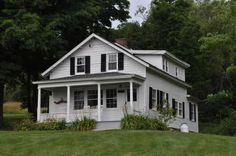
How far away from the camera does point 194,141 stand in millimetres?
24812

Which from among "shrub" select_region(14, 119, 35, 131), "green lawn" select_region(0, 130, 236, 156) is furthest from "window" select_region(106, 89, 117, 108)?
"green lawn" select_region(0, 130, 236, 156)

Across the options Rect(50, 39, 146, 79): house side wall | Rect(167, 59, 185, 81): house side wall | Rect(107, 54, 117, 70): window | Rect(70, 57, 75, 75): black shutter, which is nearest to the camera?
Rect(50, 39, 146, 79): house side wall

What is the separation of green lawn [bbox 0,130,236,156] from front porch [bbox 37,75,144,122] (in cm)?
980

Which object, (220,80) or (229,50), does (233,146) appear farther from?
(220,80)

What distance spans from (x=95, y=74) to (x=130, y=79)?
3.84 meters

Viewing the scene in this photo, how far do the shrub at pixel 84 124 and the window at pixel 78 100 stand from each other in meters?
3.46

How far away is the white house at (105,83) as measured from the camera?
37.0 metres

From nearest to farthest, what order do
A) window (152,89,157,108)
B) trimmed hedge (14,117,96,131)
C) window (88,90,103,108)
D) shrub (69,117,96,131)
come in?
shrub (69,117,96,131) < trimmed hedge (14,117,96,131) < window (152,89,157,108) < window (88,90,103,108)

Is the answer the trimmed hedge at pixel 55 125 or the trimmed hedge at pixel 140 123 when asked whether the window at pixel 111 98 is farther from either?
the trimmed hedge at pixel 140 123

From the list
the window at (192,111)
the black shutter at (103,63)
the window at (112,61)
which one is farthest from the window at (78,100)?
the window at (192,111)

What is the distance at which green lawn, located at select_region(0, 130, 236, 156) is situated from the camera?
73.5ft

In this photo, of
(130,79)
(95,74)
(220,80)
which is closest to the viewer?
(130,79)

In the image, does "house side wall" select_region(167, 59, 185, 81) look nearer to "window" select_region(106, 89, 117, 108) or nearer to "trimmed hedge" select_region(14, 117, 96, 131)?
"window" select_region(106, 89, 117, 108)

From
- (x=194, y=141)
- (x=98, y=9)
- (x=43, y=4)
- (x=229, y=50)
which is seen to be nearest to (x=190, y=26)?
(x=229, y=50)
